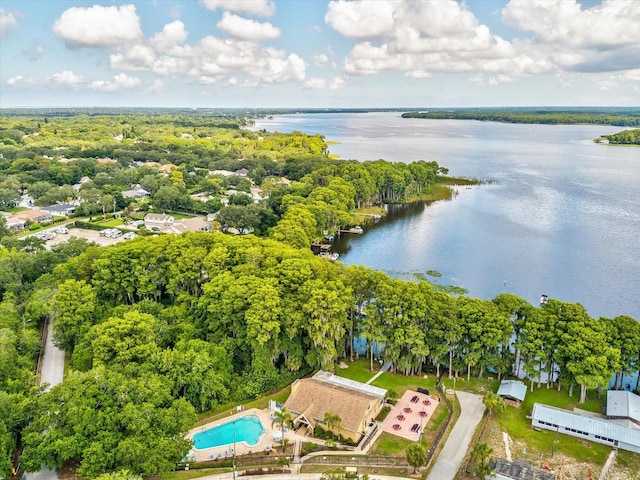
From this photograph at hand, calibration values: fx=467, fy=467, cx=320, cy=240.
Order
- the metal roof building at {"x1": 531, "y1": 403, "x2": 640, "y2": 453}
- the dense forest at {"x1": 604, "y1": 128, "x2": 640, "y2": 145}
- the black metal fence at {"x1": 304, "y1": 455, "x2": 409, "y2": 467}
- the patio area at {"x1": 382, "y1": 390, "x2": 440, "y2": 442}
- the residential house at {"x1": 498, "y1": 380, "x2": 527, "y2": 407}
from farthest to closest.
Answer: the dense forest at {"x1": 604, "y1": 128, "x2": 640, "y2": 145}
the residential house at {"x1": 498, "y1": 380, "x2": 527, "y2": 407}
the patio area at {"x1": 382, "y1": 390, "x2": 440, "y2": 442}
the metal roof building at {"x1": 531, "y1": 403, "x2": 640, "y2": 453}
the black metal fence at {"x1": 304, "y1": 455, "x2": 409, "y2": 467}

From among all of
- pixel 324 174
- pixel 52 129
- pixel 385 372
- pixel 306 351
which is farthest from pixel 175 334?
pixel 52 129

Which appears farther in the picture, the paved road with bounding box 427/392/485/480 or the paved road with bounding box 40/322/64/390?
the paved road with bounding box 40/322/64/390

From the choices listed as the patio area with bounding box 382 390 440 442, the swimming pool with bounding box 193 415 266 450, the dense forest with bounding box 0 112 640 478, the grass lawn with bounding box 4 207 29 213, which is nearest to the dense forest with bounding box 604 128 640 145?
the dense forest with bounding box 0 112 640 478

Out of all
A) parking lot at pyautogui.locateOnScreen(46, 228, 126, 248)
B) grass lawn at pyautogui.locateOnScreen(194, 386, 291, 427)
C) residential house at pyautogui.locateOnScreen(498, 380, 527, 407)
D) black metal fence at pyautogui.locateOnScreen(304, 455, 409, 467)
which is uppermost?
parking lot at pyautogui.locateOnScreen(46, 228, 126, 248)

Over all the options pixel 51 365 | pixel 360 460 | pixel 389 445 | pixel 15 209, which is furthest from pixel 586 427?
pixel 15 209

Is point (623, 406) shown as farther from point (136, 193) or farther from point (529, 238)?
point (136, 193)

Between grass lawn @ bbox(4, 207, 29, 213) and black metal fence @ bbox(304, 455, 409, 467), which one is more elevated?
grass lawn @ bbox(4, 207, 29, 213)

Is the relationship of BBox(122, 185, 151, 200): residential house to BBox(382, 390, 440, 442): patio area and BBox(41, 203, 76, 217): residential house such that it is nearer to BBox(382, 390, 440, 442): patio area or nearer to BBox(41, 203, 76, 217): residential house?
BBox(41, 203, 76, 217): residential house
